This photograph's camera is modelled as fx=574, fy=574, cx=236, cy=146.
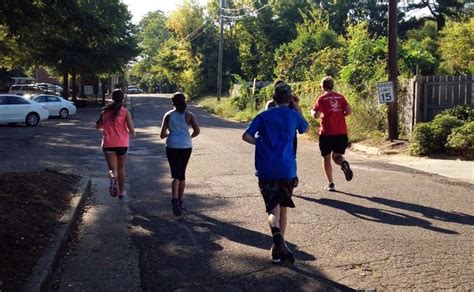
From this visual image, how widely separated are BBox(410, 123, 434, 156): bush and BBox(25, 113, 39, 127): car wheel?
16801 mm

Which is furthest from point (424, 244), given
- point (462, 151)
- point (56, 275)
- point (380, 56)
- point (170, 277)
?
point (380, 56)

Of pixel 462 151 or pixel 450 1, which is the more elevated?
pixel 450 1

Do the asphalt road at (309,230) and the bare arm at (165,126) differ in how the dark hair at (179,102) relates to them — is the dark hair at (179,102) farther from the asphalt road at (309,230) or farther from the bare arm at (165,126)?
the asphalt road at (309,230)

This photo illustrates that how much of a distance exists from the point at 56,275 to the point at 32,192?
2.84m

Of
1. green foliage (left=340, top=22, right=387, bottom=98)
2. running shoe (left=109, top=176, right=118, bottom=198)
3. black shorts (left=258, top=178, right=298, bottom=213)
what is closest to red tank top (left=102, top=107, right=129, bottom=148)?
running shoe (left=109, top=176, right=118, bottom=198)

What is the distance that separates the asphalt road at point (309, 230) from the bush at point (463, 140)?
1780 mm

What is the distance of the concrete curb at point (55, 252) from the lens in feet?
15.9

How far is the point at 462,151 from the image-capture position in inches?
532

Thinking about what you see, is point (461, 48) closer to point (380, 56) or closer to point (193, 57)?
point (380, 56)

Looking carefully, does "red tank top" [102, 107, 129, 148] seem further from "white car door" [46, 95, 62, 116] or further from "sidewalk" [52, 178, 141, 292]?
"white car door" [46, 95, 62, 116]

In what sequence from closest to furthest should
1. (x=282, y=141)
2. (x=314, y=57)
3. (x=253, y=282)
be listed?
(x=253, y=282), (x=282, y=141), (x=314, y=57)

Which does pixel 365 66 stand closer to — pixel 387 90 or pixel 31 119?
pixel 387 90

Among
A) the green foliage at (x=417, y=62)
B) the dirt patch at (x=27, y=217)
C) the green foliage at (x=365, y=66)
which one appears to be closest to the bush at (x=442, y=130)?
the green foliage at (x=365, y=66)

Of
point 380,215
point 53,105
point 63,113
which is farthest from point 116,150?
point 63,113
